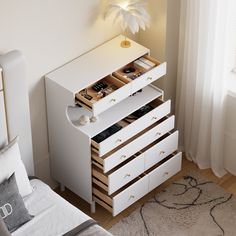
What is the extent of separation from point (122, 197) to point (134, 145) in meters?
0.31

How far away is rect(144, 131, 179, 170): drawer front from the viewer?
13.1 feet

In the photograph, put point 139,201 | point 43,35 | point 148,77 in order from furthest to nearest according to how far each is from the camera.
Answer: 1. point 139,201
2. point 148,77
3. point 43,35

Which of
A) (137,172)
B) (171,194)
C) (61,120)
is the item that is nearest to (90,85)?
(61,120)

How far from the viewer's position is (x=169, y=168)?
13.6 feet

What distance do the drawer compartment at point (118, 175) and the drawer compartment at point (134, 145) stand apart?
4 centimetres

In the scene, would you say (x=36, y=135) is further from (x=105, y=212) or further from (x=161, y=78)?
(x=161, y=78)

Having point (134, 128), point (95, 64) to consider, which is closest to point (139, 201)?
point (134, 128)

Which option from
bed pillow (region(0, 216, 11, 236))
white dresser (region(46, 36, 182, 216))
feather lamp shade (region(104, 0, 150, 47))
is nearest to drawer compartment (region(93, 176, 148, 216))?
white dresser (region(46, 36, 182, 216))

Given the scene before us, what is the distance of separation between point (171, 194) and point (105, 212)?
0.43m

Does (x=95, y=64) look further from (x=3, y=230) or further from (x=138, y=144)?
(x=3, y=230)

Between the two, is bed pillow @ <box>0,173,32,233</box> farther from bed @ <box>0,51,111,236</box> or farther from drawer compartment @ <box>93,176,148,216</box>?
drawer compartment @ <box>93,176,148,216</box>

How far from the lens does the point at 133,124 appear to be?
384cm

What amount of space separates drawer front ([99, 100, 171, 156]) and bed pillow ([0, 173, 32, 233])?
53cm

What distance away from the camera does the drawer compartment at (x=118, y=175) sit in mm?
3807
